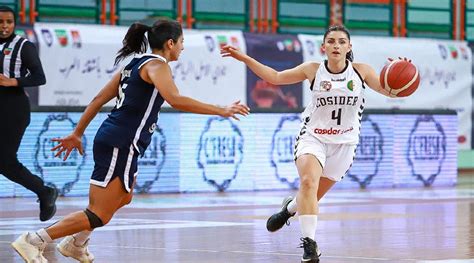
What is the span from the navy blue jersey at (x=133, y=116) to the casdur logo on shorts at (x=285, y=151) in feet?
45.7

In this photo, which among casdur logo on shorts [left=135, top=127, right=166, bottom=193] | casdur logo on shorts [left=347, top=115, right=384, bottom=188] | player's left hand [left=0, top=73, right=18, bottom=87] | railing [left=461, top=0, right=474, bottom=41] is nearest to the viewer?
player's left hand [left=0, top=73, right=18, bottom=87]

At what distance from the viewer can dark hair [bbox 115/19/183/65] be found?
9.81 metres

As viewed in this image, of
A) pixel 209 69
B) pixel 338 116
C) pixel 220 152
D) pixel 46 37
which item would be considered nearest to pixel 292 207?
pixel 338 116

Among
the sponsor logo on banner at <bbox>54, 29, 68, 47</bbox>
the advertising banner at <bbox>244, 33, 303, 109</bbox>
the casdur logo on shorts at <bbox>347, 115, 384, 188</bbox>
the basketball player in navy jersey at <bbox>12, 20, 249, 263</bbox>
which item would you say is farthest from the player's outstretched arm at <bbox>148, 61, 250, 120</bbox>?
the advertising banner at <bbox>244, 33, 303, 109</bbox>

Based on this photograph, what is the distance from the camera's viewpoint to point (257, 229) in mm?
14414

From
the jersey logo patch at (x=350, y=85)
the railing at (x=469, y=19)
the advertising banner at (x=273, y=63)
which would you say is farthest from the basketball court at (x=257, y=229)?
the railing at (x=469, y=19)

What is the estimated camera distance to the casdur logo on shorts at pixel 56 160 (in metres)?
20.9

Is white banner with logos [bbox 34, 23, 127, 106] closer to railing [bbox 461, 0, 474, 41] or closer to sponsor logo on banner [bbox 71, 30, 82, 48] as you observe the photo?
sponsor logo on banner [bbox 71, 30, 82, 48]

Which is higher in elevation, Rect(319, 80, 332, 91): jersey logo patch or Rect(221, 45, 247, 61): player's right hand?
Rect(221, 45, 247, 61): player's right hand

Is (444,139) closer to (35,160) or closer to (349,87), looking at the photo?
(35,160)

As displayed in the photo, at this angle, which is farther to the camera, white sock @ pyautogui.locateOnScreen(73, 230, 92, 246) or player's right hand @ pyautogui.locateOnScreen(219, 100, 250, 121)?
white sock @ pyautogui.locateOnScreen(73, 230, 92, 246)

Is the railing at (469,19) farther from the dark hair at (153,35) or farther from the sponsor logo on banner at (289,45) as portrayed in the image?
the dark hair at (153,35)

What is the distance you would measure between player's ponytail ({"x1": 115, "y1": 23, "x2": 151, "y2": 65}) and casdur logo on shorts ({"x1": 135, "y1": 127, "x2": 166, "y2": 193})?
38.8 ft

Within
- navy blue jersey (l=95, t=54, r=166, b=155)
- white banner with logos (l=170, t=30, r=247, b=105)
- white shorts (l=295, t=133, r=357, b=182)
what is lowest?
white shorts (l=295, t=133, r=357, b=182)
